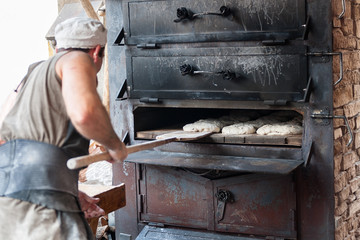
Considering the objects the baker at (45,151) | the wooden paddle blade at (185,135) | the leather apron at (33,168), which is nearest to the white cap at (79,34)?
the baker at (45,151)

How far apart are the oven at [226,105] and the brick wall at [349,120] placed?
0.28ft

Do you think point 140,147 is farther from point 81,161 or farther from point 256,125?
point 256,125

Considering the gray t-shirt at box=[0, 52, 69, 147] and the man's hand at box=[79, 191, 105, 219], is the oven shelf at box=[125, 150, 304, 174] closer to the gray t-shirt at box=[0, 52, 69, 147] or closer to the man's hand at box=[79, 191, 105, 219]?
the man's hand at box=[79, 191, 105, 219]

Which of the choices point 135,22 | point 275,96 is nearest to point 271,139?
point 275,96

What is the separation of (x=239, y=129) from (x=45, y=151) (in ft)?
4.87

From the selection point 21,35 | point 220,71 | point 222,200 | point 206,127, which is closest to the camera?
point 220,71

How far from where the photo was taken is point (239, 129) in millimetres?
3516

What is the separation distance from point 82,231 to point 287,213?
1397 mm

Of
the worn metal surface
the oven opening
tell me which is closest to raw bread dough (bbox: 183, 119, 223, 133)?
the oven opening

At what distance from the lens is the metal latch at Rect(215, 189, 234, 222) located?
3.45m

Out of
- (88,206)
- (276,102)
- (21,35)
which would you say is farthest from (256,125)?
(21,35)

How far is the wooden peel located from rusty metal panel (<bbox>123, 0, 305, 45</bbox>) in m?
0.57

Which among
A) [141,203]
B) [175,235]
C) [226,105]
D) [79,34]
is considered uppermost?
[79,34]

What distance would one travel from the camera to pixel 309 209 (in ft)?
10.9
